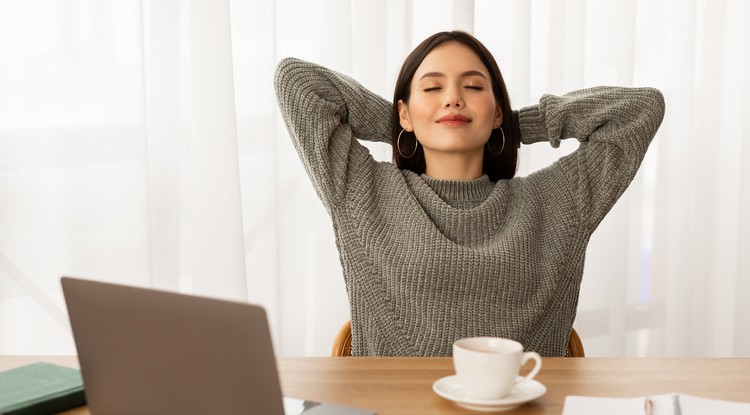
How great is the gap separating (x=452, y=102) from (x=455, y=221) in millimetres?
217

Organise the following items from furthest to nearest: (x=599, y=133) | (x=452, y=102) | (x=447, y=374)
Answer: (x=599, y=133), (x=452, y=102), (x=447, y=374)

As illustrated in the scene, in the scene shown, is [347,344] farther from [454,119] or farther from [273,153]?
[273,153]

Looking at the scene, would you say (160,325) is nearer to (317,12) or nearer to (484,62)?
(484,62)

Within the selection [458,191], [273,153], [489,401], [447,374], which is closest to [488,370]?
[489,401]

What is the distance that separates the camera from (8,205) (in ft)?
5.74

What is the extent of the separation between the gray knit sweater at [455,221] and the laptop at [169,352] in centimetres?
74

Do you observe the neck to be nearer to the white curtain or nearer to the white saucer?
the white curtain

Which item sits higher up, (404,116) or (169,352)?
(404,116)

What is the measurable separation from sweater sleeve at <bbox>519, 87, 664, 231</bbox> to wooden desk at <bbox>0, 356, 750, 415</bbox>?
0.54 metres

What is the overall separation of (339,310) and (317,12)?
73 centimetres

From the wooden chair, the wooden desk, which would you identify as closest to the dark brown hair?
the wooden chair

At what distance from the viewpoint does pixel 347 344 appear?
56.0 inches

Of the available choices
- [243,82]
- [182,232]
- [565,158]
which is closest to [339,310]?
[182,232]

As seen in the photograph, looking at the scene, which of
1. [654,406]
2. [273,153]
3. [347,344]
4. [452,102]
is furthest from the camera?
[273,153]
